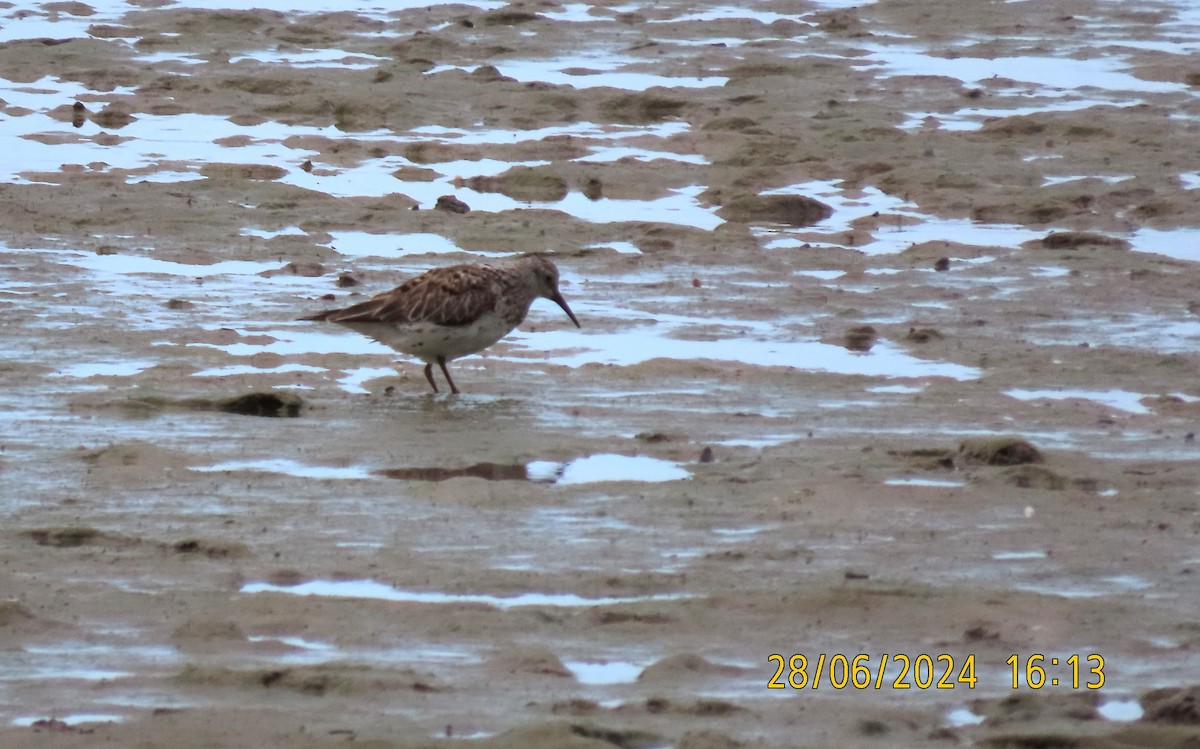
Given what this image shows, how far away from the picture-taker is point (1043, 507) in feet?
29.9

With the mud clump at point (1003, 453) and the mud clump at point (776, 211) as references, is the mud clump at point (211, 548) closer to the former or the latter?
the mud clump at point (1003, 453)

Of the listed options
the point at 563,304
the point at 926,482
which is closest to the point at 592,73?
the point at 563,304

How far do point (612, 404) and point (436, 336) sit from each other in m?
1.10

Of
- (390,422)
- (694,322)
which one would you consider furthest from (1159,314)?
(390,422)

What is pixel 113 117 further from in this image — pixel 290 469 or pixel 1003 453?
pixel 1003 453

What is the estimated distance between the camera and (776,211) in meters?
16.2

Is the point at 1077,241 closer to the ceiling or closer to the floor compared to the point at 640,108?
closer to the ceiling

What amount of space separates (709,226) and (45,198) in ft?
16.2

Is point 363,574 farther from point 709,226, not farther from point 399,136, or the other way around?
point 399,136

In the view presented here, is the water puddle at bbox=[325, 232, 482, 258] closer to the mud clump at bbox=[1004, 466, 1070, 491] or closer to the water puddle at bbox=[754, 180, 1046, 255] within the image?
the water puddle at bbox=[754, 180, 1046, 255]

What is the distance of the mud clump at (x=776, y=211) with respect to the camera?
16.1 meters

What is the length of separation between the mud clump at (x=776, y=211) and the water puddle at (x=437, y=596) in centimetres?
844

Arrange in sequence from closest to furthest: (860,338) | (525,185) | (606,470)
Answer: (606,470) → (860,338) → (525,185)

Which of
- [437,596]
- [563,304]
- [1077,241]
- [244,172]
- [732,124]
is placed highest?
[437,596]
